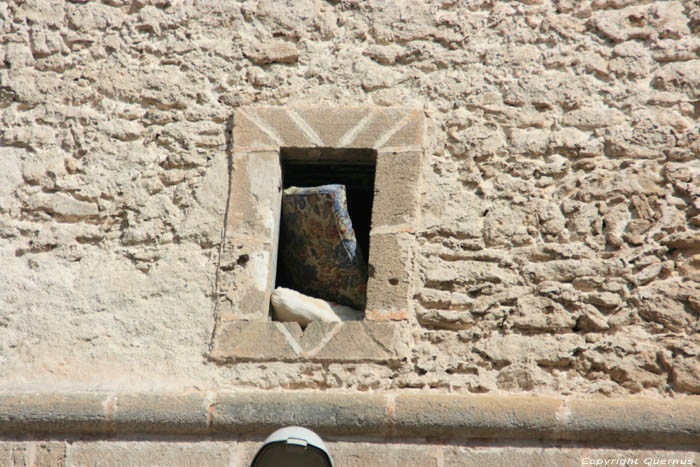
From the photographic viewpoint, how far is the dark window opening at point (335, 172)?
4.23 meters

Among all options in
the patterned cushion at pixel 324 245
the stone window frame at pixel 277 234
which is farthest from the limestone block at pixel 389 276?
the patterned cushion at pixel 324 245

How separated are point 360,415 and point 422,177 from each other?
1067mm

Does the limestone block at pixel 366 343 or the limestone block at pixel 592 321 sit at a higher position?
the limestone block at pixel 592 321

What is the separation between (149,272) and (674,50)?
95.1 inches

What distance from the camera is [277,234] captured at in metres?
4.18

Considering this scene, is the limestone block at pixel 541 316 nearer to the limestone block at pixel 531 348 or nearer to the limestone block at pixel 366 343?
the limestone block at pixel 531 348

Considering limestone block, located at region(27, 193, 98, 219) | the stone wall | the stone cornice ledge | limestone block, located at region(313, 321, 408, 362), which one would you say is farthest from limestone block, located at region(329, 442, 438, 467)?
limestone block, located at region(27, 193, 98, 219)

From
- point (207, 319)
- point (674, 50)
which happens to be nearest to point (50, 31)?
point (207, 319)

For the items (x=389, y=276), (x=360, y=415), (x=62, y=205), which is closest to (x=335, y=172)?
(x=389, y=276)

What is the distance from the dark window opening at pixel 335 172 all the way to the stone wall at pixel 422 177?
9.5 inches

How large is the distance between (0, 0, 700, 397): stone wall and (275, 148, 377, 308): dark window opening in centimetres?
24

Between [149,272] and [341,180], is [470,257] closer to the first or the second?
[341,180]

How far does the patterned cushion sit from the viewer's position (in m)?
4.10

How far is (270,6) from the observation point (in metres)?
4.53
